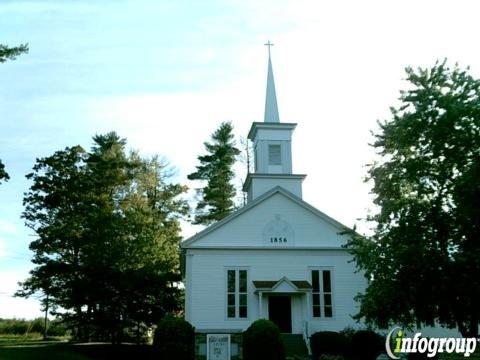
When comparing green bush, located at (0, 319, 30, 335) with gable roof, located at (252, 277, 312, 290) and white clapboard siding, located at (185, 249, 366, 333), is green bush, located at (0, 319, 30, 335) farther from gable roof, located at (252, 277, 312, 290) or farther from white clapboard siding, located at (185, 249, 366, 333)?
gable roof, located at (252, 277, 312, 290)

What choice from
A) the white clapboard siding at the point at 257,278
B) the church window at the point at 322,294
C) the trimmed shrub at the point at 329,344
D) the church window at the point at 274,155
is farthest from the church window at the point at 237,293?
the church window at the point at 274,155

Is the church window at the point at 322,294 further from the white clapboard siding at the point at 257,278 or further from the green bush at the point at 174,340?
the green bush at the point at 174,340

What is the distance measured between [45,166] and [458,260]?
2545 centimetres

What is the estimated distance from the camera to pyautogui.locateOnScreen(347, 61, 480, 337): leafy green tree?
12.0 m

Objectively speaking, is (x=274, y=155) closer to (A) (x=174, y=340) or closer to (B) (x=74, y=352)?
(A) (x=174, y=340)

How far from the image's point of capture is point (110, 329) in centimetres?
2652

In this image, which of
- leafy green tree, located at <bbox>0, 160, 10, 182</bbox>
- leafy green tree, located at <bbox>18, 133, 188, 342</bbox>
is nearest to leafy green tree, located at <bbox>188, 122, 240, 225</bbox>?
leafy green tree, located at <bbox>18, 133, 188, 342</bbox>

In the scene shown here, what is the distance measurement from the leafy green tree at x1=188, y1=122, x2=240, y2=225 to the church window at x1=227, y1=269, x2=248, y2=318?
19332 mm

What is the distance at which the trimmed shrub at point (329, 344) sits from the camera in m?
21.7

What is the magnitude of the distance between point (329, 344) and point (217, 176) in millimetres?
27317

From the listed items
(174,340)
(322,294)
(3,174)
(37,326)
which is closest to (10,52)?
(3,174)

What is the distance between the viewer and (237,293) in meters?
25.5

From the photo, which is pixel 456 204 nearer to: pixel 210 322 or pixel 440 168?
pixel 440 168

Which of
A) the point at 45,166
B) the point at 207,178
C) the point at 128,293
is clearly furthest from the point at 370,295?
the point at 207,178
